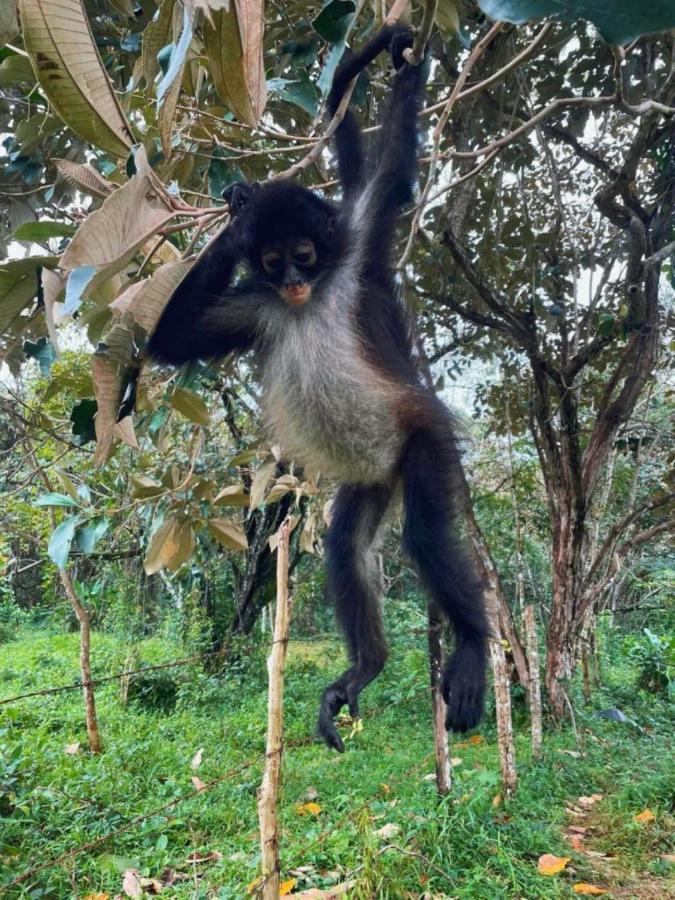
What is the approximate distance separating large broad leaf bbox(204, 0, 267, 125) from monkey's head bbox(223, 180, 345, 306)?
676mm

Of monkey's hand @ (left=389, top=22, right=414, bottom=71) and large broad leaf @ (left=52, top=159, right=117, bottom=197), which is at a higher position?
monkey's hand @ (left=389, top=22, right=414, bottom=71)

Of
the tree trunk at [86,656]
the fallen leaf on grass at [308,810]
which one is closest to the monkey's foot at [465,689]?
the fallen leaf on grass at [308,810]

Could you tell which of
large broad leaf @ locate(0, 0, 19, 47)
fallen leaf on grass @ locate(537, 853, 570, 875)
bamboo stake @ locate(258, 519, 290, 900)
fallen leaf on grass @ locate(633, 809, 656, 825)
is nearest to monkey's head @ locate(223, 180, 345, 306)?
large broad leaf @ locate(0, 0, 19, 47)

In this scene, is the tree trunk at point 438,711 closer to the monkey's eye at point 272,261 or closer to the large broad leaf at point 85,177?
the monkey's eye at point 272,261

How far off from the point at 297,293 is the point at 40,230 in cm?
114

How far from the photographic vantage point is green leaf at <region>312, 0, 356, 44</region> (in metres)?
1.61

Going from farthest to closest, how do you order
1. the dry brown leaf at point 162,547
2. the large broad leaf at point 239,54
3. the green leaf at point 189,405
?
the dry brown leaf at point 162,547, the green leaf at point 189,405, the large broad leaf at point 239,54

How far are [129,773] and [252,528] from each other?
3899 millimetres

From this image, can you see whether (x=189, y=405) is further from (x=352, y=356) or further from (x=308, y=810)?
(x=308, y=810)

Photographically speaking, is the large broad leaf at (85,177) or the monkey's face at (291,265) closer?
the large broad leaf at (85,177)

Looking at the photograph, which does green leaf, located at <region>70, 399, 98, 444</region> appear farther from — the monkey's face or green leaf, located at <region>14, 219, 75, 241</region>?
the monkey's face

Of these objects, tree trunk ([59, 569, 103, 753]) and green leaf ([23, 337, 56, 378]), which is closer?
green leaf ([23, 337, 56, 378])

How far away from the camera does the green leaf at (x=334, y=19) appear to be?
161 cm

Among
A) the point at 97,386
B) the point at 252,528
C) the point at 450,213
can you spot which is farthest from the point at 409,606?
the point at 97,386
